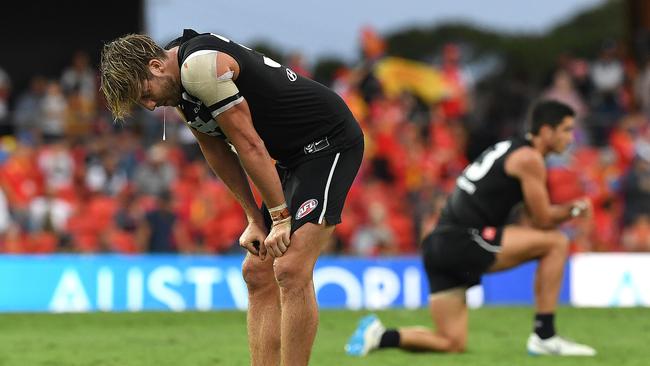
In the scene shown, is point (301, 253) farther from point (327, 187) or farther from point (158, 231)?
point (158, 231)

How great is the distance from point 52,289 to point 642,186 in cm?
759

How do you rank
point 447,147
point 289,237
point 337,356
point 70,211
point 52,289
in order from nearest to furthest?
1. point 289,237
2. point 337,356
3. point 52,289
4. point 70,211
5. point 447,147

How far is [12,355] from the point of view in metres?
8.82

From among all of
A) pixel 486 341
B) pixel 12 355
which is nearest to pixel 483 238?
pixel 486 341

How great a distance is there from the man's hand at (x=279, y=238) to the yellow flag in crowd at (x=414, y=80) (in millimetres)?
14150

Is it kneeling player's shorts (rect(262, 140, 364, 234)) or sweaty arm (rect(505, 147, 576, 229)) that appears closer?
kneeling player's shorts (rect(262, 140, 364, 234))

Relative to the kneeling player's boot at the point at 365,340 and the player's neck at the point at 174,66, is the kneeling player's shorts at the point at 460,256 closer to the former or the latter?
the kneeling player's boot at the point at 365,340

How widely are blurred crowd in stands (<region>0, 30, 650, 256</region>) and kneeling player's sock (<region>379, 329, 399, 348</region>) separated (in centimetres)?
551

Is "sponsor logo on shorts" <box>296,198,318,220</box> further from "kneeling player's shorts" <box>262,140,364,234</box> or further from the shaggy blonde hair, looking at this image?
the shaggy blonde hair

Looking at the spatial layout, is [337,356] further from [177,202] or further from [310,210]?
[177,202]

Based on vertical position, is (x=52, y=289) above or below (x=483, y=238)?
below

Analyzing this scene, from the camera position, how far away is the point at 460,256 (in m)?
8.93

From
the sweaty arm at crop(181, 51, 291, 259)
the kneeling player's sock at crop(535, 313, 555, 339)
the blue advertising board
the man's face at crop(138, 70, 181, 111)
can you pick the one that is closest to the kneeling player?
the kneeling player's sock at crop(535, 313, 555, 339)

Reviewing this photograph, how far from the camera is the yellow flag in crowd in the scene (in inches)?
797
